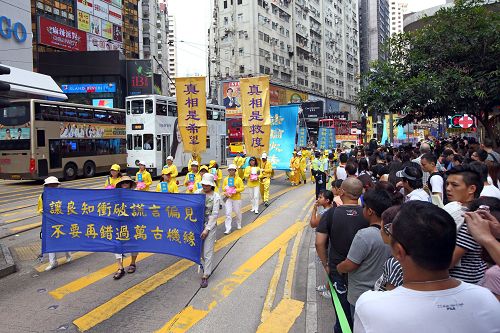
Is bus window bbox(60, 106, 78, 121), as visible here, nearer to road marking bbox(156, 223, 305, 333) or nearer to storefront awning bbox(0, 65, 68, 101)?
storefront awning bbox(0, 65, 68, 101)

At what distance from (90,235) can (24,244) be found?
10.0ft

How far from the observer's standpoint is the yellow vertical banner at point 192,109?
12.7 meters

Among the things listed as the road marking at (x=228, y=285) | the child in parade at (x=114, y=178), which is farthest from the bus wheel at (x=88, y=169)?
the road marking at (x=228, y=285)

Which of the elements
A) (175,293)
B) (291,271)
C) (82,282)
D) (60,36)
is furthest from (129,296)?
(60,36)

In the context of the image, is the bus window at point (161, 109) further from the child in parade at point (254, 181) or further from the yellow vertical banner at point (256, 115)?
the child in parade at point (254, 181)

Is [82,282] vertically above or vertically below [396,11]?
below

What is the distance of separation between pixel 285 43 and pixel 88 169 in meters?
49.0

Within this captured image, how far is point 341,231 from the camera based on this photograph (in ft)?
11.9

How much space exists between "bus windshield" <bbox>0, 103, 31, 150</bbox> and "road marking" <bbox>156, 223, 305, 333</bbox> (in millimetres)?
15035

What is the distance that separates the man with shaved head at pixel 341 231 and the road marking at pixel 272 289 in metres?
1.36

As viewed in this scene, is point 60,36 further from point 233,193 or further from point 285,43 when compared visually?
point 233,193

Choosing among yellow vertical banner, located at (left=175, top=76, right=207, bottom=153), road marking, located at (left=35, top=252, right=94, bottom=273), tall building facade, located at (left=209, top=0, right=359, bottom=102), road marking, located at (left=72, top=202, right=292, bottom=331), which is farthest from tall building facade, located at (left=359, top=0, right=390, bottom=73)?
road marking, located at (left=72, top=202, right=292, bottom=331)

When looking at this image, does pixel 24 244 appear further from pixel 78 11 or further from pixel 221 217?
pixel 78 11

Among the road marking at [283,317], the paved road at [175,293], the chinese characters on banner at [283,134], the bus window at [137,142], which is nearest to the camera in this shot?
the road marking at [283,317]
